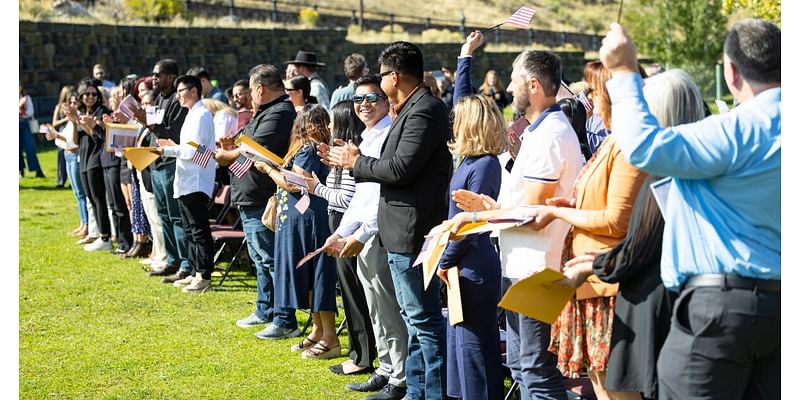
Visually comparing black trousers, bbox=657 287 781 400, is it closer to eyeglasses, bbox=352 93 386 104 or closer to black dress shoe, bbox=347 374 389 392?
eyeglasses, bbox=352 93 386 104

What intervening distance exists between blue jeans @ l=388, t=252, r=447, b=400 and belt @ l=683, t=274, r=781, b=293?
266 cm

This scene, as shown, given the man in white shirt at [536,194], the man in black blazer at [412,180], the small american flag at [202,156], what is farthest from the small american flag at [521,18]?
the small american flag at [202,156]

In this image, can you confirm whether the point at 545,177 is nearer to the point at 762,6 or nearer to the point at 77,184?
the point at 77,184

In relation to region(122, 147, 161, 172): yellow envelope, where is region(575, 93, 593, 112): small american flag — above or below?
above

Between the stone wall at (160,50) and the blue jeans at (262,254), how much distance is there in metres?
17.8

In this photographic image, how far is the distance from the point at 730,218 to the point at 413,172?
8.37ft

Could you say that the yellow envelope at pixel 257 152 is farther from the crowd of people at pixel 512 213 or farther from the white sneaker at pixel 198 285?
the white sneaker at pixel 198 285

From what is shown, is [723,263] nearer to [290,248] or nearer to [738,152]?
[738,152]

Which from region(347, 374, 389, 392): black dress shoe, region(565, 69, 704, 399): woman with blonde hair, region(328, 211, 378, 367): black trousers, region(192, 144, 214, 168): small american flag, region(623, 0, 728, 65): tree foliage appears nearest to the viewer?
region(565, 69, 704, 399): woman with blonde hair

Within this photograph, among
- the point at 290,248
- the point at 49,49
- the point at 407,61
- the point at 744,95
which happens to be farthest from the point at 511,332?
the point at 49,49

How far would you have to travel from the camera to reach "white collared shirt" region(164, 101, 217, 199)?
10134 mm

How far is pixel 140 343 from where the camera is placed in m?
8.66

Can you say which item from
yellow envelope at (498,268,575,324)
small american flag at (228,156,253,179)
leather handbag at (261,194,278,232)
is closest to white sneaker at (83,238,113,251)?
small american flag at (228,156,253,179)

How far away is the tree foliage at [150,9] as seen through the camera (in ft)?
120
